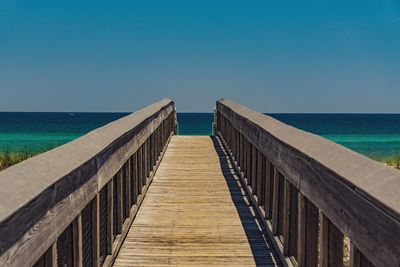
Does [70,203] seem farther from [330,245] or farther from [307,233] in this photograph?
[307,233]

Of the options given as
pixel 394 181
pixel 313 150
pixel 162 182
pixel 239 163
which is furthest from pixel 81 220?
pixel 239 163

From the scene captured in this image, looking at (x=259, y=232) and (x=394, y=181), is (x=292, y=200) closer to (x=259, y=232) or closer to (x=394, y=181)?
(x=259, y=232)

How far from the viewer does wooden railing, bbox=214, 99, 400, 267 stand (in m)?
2.27

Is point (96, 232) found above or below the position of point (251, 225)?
above

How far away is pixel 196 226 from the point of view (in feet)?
20.2

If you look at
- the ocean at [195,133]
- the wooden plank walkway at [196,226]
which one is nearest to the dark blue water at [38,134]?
the ocean at [195,133]

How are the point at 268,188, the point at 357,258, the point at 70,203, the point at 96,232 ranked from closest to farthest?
the point at 357,258, the point at 70,203, the point at 96,232, the point at 268,188

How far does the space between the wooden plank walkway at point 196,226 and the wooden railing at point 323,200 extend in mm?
286

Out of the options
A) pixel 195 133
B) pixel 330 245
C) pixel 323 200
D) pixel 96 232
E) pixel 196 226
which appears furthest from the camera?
pixel 195 133

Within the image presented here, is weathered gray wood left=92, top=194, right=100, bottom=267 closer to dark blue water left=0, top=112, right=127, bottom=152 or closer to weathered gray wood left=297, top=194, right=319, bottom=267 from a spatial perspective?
weathered gray wood left=297, top=194, right=319, bottom=267

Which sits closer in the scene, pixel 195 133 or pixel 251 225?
pixel 251 225

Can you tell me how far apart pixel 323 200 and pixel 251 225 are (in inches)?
119

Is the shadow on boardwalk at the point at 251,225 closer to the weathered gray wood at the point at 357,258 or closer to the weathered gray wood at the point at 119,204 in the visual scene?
the weathered gray wood at the point at 119,204

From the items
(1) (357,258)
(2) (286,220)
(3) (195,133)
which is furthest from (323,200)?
(3) (195,133)
